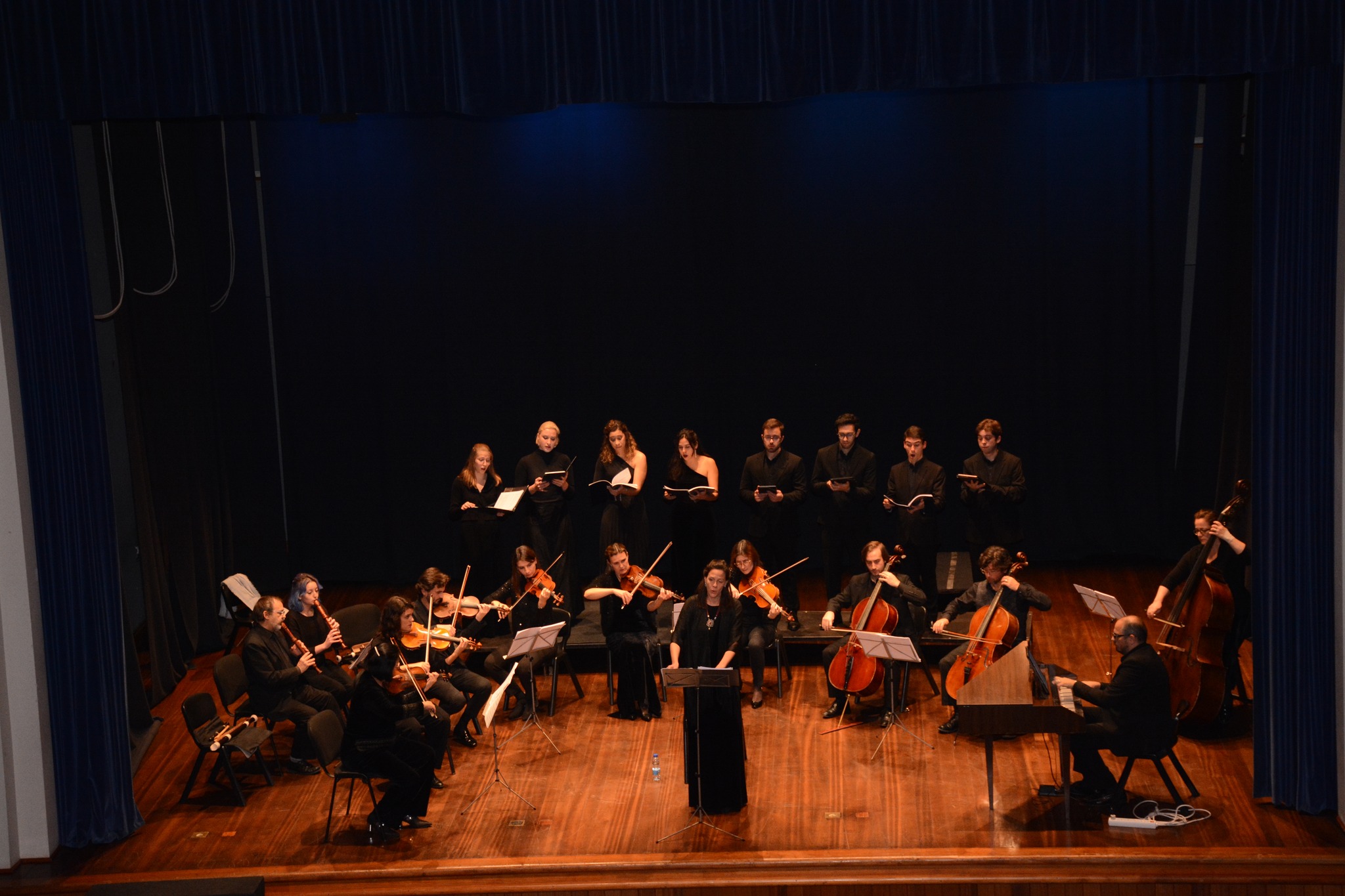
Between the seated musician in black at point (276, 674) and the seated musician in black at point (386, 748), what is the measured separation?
0.50 m

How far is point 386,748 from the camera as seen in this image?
6.46 m

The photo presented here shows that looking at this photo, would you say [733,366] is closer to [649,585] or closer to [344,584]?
[649,585]

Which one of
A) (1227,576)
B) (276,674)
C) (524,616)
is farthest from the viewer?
(524,616)

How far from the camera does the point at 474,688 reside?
7551 mm

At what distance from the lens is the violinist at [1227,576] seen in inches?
281

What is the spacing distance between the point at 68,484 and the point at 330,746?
175 centimetres

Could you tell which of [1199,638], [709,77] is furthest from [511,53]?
[1199,638]

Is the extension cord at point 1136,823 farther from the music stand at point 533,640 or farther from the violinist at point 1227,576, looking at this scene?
the music stand at point 533,640

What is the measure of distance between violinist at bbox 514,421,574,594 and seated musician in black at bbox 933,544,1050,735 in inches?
101

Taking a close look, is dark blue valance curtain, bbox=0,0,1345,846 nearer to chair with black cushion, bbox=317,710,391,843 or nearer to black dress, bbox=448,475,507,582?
chair with black cushion, bbox=317,710,391,843

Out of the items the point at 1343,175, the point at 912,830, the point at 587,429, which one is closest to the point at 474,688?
the point at 912,830

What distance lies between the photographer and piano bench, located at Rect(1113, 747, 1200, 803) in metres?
6.43

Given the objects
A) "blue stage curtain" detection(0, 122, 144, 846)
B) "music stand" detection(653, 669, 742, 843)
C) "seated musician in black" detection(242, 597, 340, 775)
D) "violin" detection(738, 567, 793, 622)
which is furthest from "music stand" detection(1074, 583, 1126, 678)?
"blue stage curtain" detection(0, 122, 144, 846)

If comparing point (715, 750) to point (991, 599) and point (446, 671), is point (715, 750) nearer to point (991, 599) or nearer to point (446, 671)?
point (446, 671)
